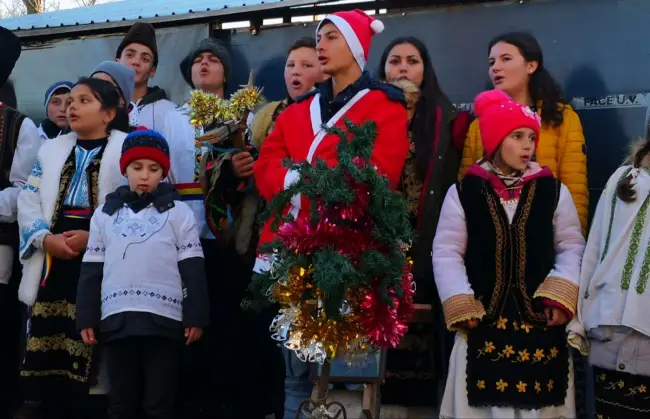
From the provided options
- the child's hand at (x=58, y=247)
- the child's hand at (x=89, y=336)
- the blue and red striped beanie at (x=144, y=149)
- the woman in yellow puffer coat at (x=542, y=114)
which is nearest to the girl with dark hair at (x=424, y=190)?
the woman in yellow puffer coat at (x=542, y=114)

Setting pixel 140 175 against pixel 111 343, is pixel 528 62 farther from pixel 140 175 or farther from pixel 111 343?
pixel 111 343

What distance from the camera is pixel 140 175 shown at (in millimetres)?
4094

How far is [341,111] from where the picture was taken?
3713 millimetres

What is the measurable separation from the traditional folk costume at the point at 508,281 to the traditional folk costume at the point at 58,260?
1878 millimetres

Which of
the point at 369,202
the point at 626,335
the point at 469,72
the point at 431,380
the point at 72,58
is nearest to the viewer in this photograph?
the point at 369,202

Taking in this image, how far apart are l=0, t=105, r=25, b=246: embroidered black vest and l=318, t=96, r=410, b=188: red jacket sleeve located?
7.17 ft

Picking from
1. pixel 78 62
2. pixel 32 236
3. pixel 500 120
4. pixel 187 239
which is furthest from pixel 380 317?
pixel 78 62

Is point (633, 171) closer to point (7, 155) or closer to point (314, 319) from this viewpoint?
point (314, 319)

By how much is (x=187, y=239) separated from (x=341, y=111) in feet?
3.47

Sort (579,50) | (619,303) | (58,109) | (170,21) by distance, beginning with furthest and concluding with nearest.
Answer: (170,21) < (58,109) < (579,50) < (619,303)

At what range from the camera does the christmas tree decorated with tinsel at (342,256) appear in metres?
3.09

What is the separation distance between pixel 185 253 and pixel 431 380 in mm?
1434

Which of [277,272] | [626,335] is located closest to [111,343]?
[277,272]

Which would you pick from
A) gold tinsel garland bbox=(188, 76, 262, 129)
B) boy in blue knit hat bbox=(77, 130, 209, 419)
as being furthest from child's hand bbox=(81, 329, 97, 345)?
gold tinsel garland bbox=(188, 76, 262, 129)
